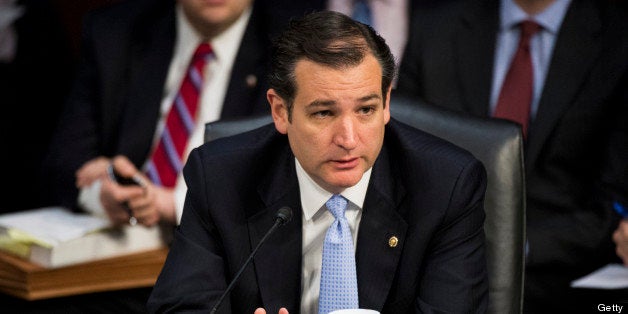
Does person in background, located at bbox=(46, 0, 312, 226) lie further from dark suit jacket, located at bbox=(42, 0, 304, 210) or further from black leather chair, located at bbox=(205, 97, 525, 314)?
black leather chair, located at bbox=(205, 97, 525, 314)

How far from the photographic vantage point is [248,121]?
245 centimetres

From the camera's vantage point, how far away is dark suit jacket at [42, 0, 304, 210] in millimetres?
3201

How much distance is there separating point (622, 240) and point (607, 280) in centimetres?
20

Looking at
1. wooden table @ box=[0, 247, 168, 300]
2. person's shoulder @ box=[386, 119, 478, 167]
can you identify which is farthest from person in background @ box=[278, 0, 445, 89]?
person's shoulder @ box=[386, 119, 478, 167]

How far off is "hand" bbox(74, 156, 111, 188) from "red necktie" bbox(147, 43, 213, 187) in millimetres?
149

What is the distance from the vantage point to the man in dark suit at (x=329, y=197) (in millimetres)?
2059

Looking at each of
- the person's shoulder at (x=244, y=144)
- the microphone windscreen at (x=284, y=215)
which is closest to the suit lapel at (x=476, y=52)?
the person's shoulder at (x=244, y=144)

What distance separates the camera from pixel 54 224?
2.93 meters

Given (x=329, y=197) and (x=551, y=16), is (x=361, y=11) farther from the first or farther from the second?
(x=329, y=197)

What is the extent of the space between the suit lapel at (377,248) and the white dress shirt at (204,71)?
3.67 ft

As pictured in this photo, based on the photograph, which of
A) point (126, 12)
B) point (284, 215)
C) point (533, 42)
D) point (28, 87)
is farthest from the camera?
point (28, 87)

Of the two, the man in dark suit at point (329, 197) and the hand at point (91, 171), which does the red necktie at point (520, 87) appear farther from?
the hand at point (91, 171)

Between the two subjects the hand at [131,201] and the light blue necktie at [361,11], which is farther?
the light blue necktie at [361,11]

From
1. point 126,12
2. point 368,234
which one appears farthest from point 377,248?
point 126,12
